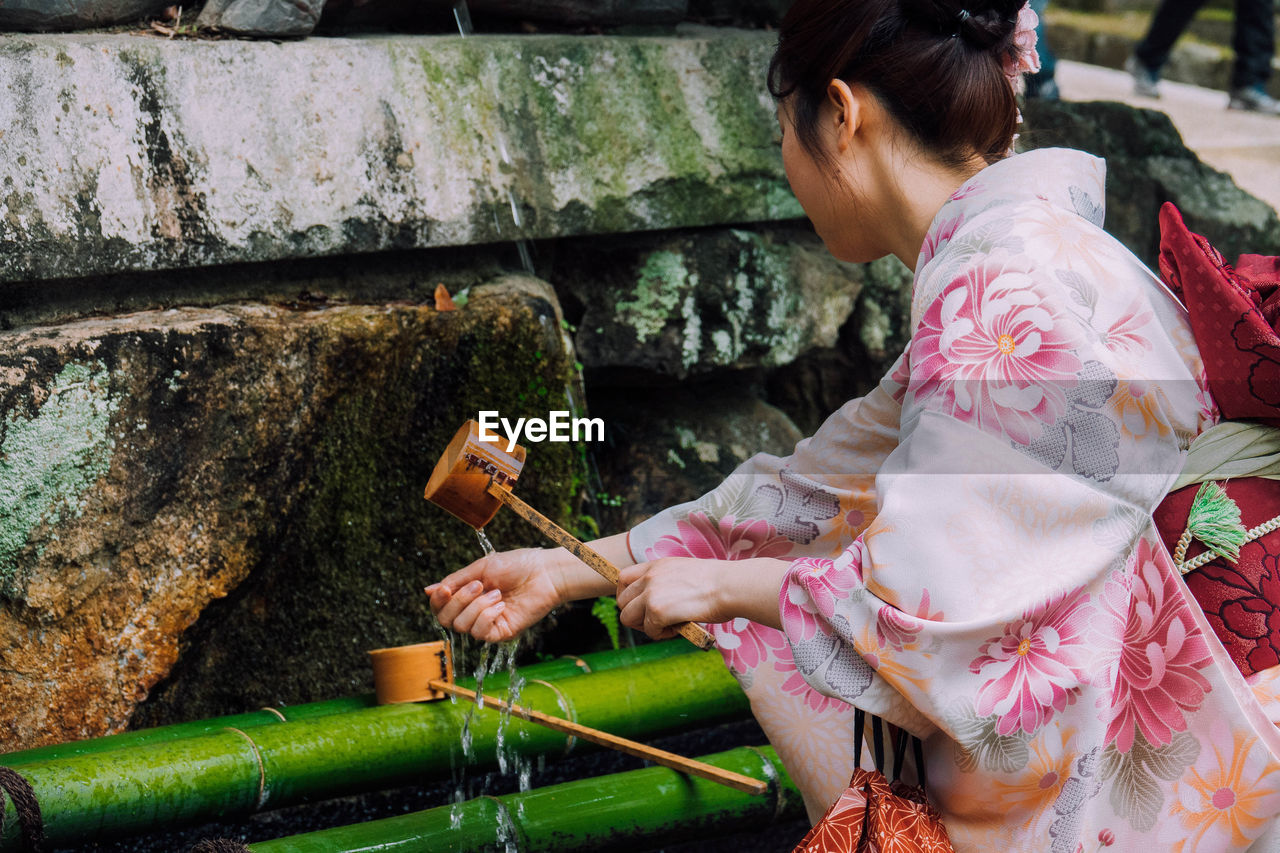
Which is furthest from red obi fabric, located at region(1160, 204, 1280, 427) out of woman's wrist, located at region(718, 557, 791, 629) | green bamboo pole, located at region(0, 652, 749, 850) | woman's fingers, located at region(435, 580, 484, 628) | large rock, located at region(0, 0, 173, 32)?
large rock, located at region(0, 0, 173, 32)

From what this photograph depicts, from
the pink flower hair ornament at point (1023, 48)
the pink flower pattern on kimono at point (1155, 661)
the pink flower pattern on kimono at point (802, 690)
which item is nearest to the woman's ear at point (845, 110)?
the pink flower hair ornament at point (1023, 48)

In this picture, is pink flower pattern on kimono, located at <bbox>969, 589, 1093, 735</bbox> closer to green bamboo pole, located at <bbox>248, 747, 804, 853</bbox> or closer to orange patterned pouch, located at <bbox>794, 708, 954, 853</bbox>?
orange patterned pouch, located at <bbox>794, 708, 954, 853</bbox>

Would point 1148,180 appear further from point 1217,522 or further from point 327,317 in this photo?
point 327,317

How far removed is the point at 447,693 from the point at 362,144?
4.18 feet

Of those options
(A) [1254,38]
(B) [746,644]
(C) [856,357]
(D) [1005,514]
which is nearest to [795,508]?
(B) [746,644]

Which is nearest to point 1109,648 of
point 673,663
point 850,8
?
point 850,8

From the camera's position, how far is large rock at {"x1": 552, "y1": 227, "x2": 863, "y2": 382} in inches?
127

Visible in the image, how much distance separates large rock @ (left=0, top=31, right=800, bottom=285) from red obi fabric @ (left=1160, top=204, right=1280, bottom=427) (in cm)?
161

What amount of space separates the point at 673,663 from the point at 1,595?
1478 mm

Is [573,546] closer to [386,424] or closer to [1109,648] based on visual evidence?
[1109,648]

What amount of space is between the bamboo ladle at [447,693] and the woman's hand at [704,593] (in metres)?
0.70

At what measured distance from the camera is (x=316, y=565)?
9.14 ft

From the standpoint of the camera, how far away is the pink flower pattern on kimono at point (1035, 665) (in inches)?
61.6

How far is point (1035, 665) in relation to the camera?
159 cm
